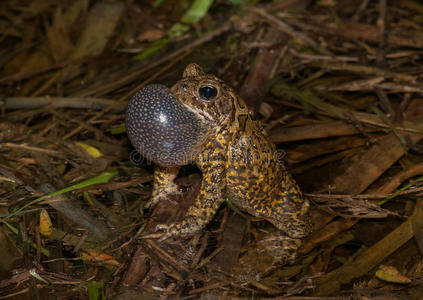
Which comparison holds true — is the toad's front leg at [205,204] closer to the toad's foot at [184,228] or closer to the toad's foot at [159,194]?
the toad's foot at [184,228]

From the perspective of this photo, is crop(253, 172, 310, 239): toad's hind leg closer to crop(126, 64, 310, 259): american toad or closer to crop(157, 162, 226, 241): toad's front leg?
crop(126, 64, 310, 259): american toad

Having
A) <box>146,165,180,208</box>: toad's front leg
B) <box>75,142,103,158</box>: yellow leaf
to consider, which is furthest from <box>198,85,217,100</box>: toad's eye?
<box>75,142,103,158</box>: yellow leaf

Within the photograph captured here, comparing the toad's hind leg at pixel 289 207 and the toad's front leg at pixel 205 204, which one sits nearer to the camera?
the toad's front leg at pixel 205 204

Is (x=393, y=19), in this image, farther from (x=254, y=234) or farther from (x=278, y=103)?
(x=254, y=234)

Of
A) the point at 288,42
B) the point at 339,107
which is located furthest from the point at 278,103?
the point at 288,42

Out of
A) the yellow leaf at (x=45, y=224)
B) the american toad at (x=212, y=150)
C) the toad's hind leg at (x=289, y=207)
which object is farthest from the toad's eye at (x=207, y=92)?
the yellow leaf at (x=45, y=224)

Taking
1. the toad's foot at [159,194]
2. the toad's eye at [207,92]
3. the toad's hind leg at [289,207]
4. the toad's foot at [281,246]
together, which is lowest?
the toad's foot at [281,246]

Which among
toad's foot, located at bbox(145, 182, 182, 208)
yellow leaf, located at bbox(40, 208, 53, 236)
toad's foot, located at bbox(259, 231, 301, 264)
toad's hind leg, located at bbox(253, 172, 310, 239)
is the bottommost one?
toad's foot, located at bbox(259, 231, 301, 264)
